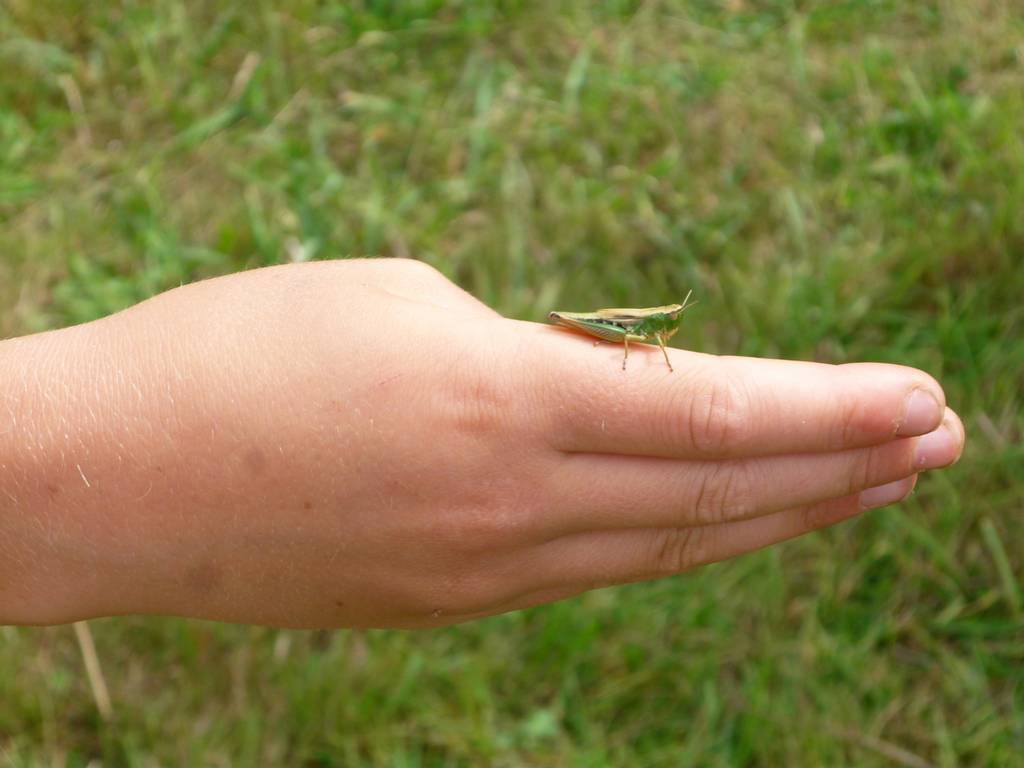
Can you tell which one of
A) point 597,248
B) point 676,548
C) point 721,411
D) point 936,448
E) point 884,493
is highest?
point 721,411

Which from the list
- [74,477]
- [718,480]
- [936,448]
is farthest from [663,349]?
[74,477]

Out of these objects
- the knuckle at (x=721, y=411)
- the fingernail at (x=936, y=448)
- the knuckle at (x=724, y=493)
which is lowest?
the knuckle at (x=724, y=493)

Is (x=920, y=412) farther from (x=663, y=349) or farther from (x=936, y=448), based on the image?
(x=663, y=349)

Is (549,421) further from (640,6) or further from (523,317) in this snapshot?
(640,6)

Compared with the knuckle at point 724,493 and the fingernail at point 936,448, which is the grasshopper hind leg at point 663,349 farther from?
the fingernail at point 936,448

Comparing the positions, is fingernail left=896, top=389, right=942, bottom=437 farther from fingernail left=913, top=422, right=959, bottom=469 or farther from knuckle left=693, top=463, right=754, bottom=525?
knuckle left=693, top=463, right=754, bottom=525

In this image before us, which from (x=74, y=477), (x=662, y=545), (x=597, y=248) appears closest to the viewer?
(x=74, y=477)

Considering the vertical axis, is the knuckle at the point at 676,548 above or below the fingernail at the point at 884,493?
below

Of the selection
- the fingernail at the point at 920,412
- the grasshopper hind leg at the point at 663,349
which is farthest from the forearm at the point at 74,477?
the fingernail at the point at 920,412
